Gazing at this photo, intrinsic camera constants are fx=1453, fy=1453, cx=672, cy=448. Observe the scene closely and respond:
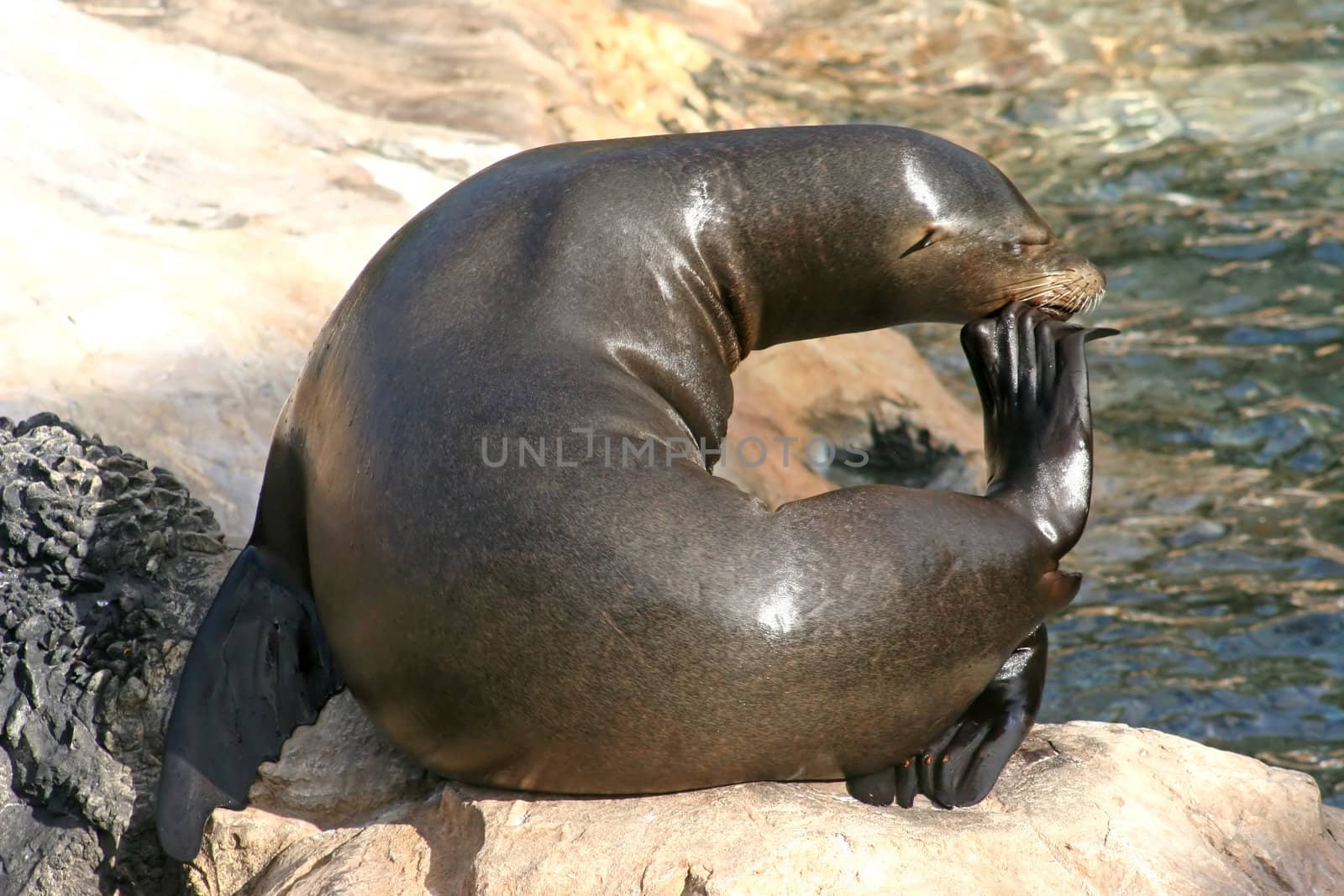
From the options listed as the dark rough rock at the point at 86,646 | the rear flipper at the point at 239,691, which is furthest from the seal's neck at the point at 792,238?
the dark rough rock at the point at 86,646

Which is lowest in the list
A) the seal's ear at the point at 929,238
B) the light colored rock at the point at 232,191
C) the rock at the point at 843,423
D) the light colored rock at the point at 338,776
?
the rock at the point at 843,423

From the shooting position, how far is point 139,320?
4.16 m

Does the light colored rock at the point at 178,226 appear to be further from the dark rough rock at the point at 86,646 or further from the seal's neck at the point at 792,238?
the seal's neck at the point at 792,238

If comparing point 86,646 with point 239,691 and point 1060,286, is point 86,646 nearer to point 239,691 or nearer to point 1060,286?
point 239,691

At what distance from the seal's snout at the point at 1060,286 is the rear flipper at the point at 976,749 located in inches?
47.2

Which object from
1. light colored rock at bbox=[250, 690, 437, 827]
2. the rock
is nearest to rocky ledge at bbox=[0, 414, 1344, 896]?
light colored rock at bbox=[250, 690, 437, 827]

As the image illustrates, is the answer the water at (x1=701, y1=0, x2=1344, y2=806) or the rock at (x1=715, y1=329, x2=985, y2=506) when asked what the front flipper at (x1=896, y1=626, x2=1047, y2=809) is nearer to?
the water at (x1=701, y1=0, x2=1344, y2=806)

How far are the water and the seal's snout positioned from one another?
4.27 ft

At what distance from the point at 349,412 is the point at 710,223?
1.13 m

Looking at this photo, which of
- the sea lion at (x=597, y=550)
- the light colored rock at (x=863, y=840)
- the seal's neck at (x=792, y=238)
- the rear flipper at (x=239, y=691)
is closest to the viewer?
the light colored rock at (x=863, y=840)

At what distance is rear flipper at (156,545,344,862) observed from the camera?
126 inches

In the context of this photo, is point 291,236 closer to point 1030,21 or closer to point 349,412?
point 349,412

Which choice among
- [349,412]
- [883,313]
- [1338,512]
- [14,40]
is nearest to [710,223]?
[883,313]

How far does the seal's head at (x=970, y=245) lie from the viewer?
13.2 ft
